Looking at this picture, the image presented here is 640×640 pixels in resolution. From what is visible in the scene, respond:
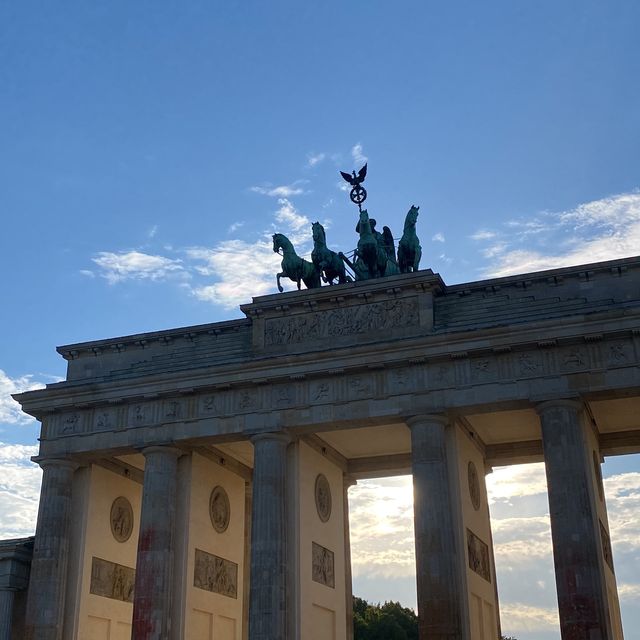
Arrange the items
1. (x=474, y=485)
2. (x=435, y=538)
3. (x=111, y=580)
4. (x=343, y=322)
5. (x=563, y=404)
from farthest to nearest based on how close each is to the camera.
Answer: (x=111, y=580), (x=474, y=485), (x=343, y=322), (x=563, y=404), (x=435, y=538)

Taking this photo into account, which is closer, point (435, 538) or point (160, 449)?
point (435, 538)


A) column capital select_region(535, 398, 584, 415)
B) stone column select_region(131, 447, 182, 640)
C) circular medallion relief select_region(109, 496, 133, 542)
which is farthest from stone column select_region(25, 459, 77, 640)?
column capital select_region(535, 398, 584, 415)

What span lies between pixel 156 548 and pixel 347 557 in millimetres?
8335

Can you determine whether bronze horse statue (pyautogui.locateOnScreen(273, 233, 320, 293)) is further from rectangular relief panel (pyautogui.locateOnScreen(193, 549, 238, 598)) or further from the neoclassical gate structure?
rectangular relief panel (pyautogui.locateOnScreen(193, 549, 238, 598))

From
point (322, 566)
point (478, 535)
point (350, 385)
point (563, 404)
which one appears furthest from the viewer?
point (322, 566)

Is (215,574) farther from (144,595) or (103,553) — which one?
(103,553)

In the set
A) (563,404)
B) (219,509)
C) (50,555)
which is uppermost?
(563,404)

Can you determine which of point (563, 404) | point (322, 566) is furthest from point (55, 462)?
point (563, 404)

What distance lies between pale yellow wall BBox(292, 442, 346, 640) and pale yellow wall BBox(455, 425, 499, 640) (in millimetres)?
5760

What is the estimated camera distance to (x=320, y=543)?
3466cm

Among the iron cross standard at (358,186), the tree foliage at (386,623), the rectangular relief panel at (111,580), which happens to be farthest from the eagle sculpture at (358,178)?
the tree foliage at (386,623)

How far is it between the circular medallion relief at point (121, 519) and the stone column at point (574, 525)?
57.3 ft

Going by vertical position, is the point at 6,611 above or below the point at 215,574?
below

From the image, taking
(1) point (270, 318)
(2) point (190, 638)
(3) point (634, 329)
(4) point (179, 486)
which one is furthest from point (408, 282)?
(2) point (190, 638)
